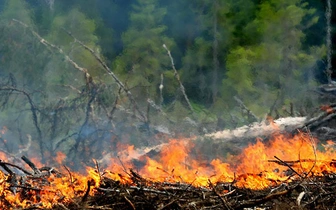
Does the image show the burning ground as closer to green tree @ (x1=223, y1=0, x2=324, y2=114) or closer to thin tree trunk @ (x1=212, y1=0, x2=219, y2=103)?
green tree @ (x1=223, y1=0, x2=324, y2=114)

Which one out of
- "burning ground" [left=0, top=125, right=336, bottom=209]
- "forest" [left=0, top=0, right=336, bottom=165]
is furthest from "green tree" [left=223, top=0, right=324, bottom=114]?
"burning ground" [left=0, top=125, right=336, bottom=209]

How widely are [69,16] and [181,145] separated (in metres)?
12.8

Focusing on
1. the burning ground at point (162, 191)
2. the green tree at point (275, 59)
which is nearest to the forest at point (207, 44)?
the green tree at point (275, 59)

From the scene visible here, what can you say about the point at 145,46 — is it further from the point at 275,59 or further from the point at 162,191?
the point at 162,191

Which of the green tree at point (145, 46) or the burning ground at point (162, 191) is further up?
the green tree at point (145, 46)

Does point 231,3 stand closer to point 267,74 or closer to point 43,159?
point 267,74

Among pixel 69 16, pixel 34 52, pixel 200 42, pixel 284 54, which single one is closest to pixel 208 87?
pixel 200 42

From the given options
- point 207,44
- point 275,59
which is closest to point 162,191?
point 275,59

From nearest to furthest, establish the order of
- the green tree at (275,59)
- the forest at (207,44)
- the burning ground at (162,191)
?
the burning ground at (162,191)
the forest at (207,44)
the green tree at (275,59)

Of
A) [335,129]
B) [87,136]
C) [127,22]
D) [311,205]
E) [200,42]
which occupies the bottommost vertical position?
[335,129]

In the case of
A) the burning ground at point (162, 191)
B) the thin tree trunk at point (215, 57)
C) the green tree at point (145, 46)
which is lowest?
the burning ground at point (162, 191)

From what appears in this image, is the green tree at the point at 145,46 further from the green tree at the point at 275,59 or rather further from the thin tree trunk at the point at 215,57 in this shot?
the green tree at the point at 275,59

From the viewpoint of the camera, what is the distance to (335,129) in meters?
8.75

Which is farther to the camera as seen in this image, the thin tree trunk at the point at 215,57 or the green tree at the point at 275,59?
the thin tree trunk at the point at 215,57
